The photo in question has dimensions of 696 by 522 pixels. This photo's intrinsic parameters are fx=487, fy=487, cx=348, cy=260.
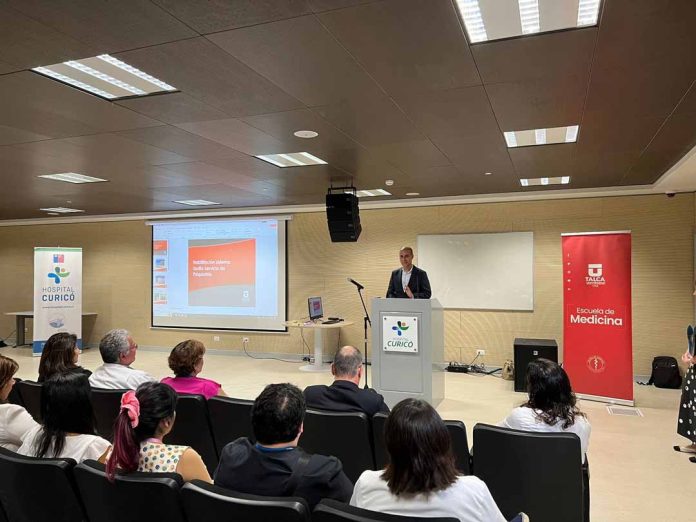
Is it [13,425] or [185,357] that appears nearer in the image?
[13,425]

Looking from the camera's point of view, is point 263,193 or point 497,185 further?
point 263,193

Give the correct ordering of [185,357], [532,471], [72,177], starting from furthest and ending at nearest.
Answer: [72,177]
[185,357]
[532,471]

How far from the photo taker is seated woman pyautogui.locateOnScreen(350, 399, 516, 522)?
1.41 metres

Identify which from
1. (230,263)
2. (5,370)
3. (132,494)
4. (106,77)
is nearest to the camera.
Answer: (132,494)

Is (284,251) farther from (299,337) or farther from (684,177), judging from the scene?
(684,177)

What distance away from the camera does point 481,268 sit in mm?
7828

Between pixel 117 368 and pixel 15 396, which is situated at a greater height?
pixel 117 368

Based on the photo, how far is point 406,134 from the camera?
4219 millimetres

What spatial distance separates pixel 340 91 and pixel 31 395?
115 inches

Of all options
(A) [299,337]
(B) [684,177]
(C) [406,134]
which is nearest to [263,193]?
(A) [299,337]

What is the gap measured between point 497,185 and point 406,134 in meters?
3.15

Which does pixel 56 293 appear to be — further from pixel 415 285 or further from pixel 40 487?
pixel 40 487

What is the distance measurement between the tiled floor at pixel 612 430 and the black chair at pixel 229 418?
7.52 ft

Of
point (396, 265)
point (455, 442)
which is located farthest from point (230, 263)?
point (455, 442)
